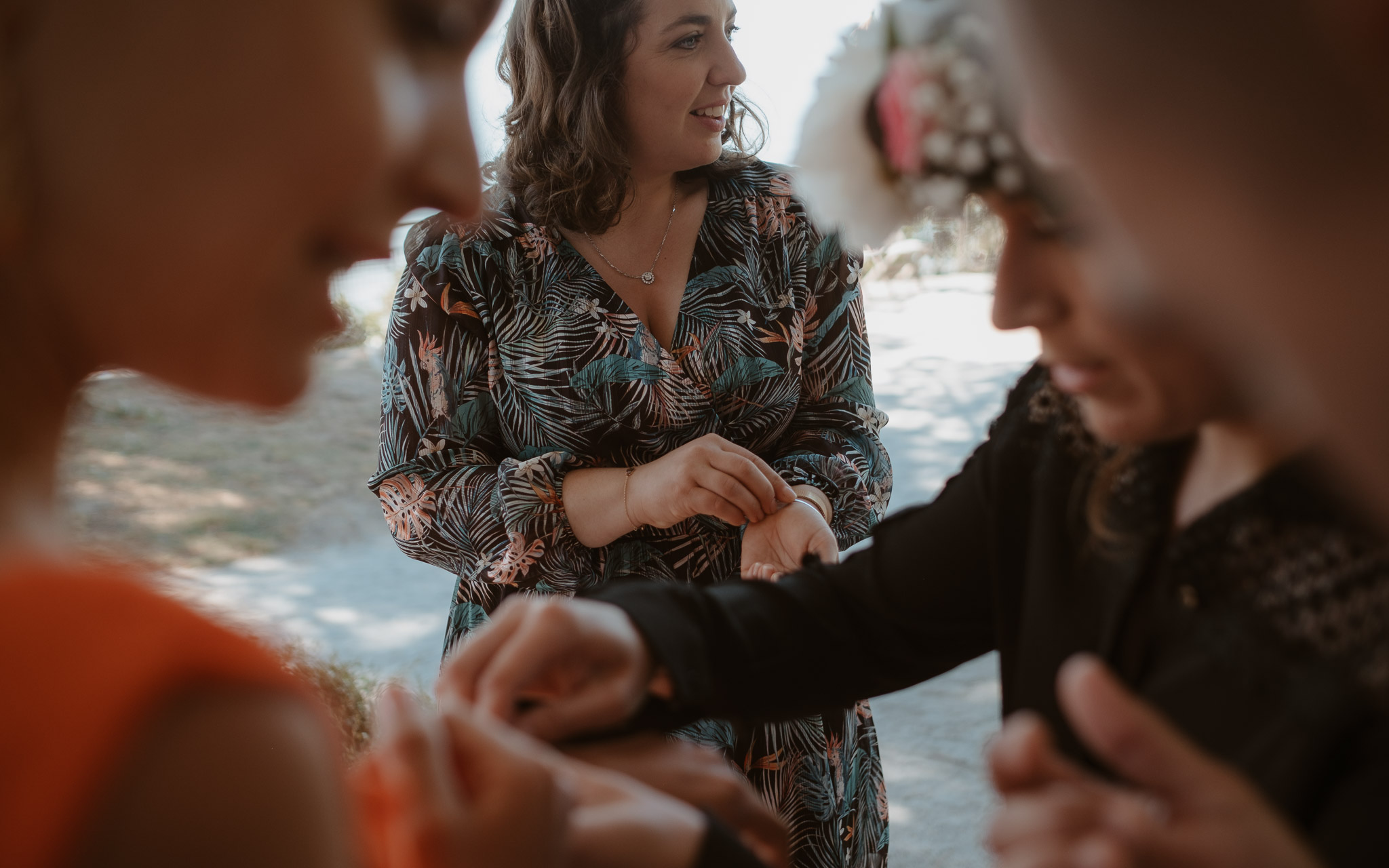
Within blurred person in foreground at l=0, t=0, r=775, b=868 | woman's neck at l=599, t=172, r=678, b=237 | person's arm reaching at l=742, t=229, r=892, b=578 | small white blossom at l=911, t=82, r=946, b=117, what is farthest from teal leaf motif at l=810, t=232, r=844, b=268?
blurred person in foreground at l=0, t=0, r=775, b=868

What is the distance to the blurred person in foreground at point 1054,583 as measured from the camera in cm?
48

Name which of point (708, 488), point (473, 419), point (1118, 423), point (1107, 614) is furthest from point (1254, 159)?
point (473, 419)

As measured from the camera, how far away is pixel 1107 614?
63 centimetres

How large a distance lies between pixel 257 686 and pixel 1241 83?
1.11 ft

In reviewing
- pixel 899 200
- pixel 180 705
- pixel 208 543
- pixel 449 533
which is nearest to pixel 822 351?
pixel 449 533

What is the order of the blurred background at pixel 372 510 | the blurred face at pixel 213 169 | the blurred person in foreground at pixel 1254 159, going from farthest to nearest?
the blurred background at pixel 372 510
the blurred face at pixel 213 169
the blurred person in foreground at pixel 1254 159

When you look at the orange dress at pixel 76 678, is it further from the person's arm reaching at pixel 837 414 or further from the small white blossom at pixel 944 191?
the person's arm reaching at pixel 837 414

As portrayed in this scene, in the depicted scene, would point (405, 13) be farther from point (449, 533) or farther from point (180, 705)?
point (449, 533)

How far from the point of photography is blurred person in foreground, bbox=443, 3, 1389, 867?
18.9 inches

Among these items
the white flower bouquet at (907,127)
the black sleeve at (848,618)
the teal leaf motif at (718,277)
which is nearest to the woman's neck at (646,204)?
the teal leaf motif at (718,277)

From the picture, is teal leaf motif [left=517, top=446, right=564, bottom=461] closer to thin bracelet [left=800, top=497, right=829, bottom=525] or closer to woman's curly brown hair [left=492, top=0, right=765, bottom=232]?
thin bracelet [left=800, top=497, right=829, bottom=525]

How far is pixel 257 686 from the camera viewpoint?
332 mm

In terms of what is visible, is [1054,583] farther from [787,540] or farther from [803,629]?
[787,540]

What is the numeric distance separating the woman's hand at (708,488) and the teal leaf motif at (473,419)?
0.24 m
